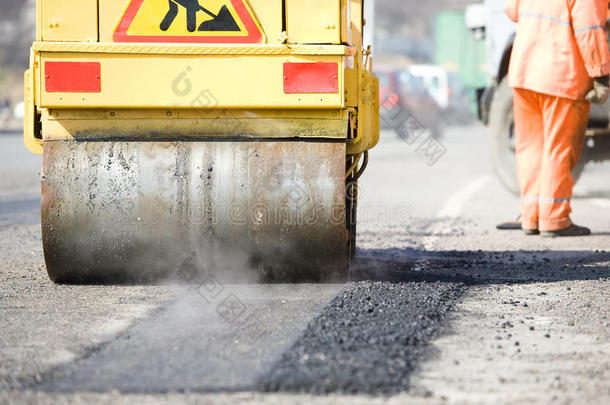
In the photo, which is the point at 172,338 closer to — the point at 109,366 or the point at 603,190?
the point at 109,366

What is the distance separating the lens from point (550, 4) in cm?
764

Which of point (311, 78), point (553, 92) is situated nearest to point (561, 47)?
point (553, 92)

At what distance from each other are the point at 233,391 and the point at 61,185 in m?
2.10

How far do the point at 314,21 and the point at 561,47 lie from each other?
287 cm

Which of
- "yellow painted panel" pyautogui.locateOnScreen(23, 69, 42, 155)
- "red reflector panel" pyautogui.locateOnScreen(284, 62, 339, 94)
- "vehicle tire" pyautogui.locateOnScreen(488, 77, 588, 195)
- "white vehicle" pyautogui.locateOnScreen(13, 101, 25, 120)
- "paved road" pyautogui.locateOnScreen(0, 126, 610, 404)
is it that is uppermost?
"red reflector panel" pyautogui.locateOnScreen(284, 62, 339, 94)

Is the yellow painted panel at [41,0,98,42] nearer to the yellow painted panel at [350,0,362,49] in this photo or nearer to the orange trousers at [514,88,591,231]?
the yellow painted panel at [350,0,362,49]

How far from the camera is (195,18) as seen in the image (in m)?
5.30

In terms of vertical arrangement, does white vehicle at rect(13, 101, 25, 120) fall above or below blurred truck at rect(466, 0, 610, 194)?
below

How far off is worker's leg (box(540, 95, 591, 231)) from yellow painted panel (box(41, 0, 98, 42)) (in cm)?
362

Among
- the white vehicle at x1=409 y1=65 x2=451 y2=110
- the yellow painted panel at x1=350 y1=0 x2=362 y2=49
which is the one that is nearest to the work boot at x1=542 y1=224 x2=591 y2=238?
the yellow painted panel at x1=350 y1=0 x2=362 y2=49

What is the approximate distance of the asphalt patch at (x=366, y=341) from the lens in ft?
11.6

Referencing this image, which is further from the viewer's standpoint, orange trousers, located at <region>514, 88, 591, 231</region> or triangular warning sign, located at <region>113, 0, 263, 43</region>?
orange trousers, located at <region>514, 88, 591, 231</region>

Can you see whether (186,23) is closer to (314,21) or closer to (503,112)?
(314,21)

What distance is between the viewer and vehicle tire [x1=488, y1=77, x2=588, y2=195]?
397 inches
